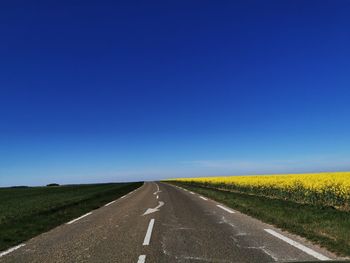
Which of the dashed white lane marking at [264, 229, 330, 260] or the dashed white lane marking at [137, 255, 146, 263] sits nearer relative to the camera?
the dashed white lane marking at [264, 229, 330, 260]

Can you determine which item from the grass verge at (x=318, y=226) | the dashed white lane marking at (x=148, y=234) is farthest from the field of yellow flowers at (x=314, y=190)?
the dashed white lane marking at (x=148, y=234)

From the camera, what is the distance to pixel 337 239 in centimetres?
931

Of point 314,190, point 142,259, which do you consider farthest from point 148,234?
point 314,190

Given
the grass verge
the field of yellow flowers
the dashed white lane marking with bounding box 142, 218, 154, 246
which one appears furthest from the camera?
the field of yellow flowers

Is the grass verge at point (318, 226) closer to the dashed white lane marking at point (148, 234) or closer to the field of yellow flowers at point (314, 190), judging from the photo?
the dashed white lane marking at point (148, 234)

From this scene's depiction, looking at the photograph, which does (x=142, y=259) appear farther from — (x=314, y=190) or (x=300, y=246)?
(x=314, y=190)

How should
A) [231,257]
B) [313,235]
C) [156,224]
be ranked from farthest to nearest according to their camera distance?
[156,224] → [313,235] → [231,257]

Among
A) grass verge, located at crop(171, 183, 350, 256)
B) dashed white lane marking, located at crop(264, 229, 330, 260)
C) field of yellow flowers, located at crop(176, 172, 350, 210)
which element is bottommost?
dashed white lane marking, located at crop(264, 229, 330, 260)

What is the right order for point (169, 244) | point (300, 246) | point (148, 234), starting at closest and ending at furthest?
point (300, 246) → point (169, 244) → point (148, 234)

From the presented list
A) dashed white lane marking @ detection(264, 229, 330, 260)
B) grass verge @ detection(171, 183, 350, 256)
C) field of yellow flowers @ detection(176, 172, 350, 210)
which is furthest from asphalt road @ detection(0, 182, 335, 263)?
field of yellow flowers @ detection(176, 172, 350, 210)

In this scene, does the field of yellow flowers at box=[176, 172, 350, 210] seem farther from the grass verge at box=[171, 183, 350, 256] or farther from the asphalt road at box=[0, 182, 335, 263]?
the asphalt road at box=[0, 182, 335, 263]

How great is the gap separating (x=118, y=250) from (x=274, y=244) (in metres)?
3.84

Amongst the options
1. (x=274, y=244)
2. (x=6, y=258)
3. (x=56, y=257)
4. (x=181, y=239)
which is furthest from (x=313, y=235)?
(x=6, y=258)

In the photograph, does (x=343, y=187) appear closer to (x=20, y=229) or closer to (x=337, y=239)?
(x=337, y=239)
